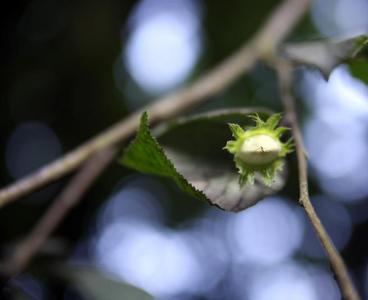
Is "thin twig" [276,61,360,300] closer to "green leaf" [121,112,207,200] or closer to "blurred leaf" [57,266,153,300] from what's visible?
"green leaf" [121,112,207,200]

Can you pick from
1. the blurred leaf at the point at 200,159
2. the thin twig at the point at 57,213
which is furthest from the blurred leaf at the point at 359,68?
the thin twig at the point at 57,213

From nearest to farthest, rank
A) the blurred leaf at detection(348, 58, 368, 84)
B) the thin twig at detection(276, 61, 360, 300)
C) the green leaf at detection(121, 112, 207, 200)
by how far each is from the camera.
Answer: the thin twig at detection(276, 61, 360, 300), the green leaf at detection(121, 112, 207, 200), the blurred leaf at detection(348, 58, 368, 84)

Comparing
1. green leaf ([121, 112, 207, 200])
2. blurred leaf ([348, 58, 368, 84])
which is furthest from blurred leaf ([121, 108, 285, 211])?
blurred leaf ([348, 58, 368, 84])

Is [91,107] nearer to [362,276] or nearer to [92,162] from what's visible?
[92,162]

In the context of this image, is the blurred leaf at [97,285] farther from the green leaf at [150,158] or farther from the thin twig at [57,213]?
the green leaf at [150,158]

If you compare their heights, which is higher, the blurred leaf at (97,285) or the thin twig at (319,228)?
the thin twig at (319,228)

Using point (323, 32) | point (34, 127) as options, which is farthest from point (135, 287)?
point (323, 32)
